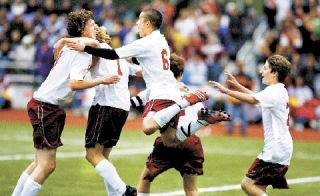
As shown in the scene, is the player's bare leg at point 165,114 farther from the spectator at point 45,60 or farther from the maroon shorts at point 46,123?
the spectator at point 45,60

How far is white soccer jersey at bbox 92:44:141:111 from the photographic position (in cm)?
763

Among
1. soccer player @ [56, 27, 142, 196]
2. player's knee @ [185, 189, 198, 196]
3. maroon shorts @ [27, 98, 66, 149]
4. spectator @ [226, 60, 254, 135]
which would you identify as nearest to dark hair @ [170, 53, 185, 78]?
soccer player @ [56, 27, 142, 196]

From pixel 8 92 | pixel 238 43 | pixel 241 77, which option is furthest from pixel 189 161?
pixel 8 92

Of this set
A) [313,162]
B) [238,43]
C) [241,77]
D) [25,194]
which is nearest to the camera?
[25,194]

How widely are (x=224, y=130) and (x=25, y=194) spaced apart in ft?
42.9

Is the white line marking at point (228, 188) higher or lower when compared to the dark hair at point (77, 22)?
lower

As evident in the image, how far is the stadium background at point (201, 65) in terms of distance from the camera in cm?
1293

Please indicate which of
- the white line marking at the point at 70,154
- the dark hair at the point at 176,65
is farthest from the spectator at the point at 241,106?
the dark hair at the point at 176,65

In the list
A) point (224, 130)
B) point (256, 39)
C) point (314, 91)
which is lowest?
point (224, 130)

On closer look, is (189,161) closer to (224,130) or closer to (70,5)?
(224,130)

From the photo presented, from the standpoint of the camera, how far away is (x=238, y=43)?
21984 millimetres

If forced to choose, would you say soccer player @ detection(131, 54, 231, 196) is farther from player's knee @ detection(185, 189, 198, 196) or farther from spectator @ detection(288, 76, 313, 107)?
spectator @ detection(288, 76, 313, 107)

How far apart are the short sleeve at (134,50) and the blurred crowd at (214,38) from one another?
36.1 feet

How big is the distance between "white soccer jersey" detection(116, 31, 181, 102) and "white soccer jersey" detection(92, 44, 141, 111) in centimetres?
35
